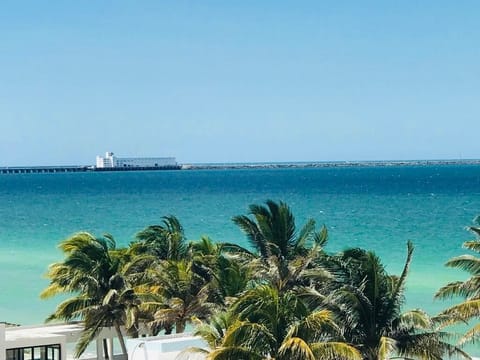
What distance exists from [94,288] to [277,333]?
14.4 metres

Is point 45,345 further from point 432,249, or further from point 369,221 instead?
point 369,221

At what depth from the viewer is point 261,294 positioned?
27.3 metres

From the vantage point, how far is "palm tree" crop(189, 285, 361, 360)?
2609 cm

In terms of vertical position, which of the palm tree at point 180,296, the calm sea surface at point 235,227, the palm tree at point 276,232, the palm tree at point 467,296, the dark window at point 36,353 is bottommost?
the calm sea surface at point 235,227

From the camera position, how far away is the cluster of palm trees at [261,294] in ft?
88.2

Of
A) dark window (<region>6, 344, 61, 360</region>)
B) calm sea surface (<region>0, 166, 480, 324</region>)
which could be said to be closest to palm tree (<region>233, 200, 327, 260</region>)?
dark window (<region>6, 344, 61, 360</region>)

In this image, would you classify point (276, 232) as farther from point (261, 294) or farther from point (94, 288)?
point (261, 294)

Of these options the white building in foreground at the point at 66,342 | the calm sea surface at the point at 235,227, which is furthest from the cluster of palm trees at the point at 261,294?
the calm sea surface at the point at 235,227

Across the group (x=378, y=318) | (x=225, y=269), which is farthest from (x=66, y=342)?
(x=378, y=318)

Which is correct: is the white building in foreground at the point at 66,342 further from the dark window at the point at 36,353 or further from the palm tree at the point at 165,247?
the palm tree at the point at 165,247

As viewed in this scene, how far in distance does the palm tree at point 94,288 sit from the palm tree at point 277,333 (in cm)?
1210

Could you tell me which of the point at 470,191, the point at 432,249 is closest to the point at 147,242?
the point at 432,249

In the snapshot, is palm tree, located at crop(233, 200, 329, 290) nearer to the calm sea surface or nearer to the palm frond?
the palm frond

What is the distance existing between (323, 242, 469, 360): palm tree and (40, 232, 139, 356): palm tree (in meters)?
11.6
